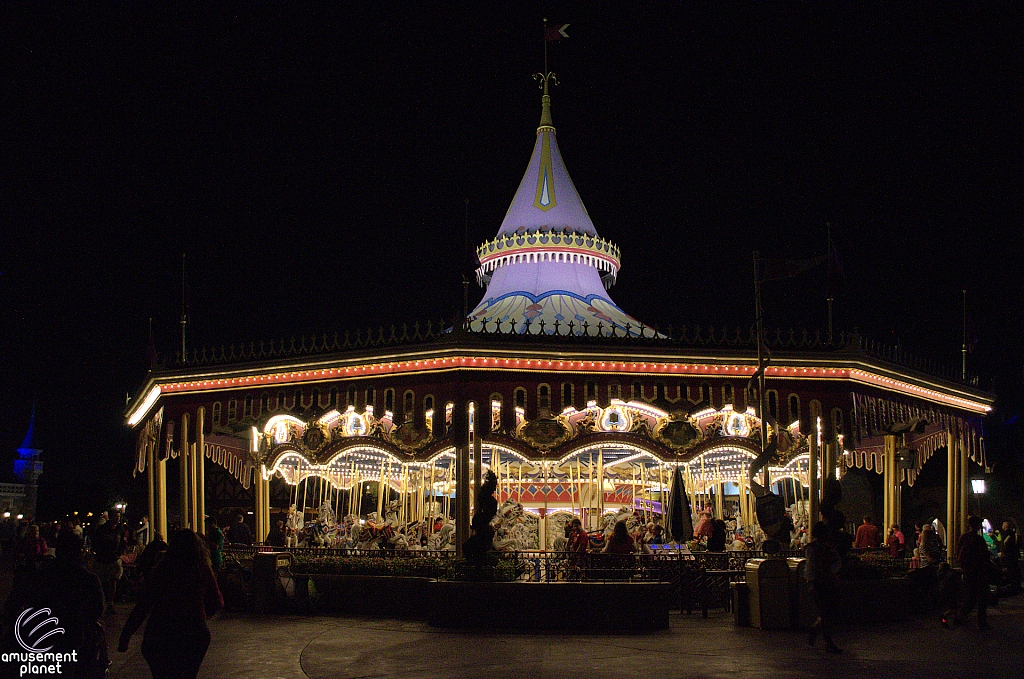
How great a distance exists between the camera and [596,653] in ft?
42.9

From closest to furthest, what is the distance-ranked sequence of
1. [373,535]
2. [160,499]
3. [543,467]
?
1. [373,535]
2. [160,499]
3. [543,467]

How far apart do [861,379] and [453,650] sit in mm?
10087

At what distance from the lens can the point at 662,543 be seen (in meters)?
22.1

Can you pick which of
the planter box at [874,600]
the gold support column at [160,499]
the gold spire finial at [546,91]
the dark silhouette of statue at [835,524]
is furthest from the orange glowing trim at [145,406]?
the planter box at [874,600]

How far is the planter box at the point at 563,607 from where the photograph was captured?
1555 centimetres

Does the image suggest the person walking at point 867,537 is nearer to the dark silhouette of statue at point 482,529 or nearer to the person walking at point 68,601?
the dark silhouette of statue at point 482,529

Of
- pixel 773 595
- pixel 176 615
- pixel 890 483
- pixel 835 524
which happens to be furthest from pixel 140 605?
pixel 890 483

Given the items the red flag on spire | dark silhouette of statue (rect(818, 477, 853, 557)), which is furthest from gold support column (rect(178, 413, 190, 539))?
the red flag on spire

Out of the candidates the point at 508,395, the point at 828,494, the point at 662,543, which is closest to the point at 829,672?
the point at 828,494

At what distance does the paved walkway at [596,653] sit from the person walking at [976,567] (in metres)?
0.43

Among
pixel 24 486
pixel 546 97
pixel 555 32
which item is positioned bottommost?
pixel 24 486

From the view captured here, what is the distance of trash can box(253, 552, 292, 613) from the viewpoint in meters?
18.3

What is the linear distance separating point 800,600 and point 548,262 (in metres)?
11.1

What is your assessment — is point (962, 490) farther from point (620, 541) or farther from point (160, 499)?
point (160, 499)
